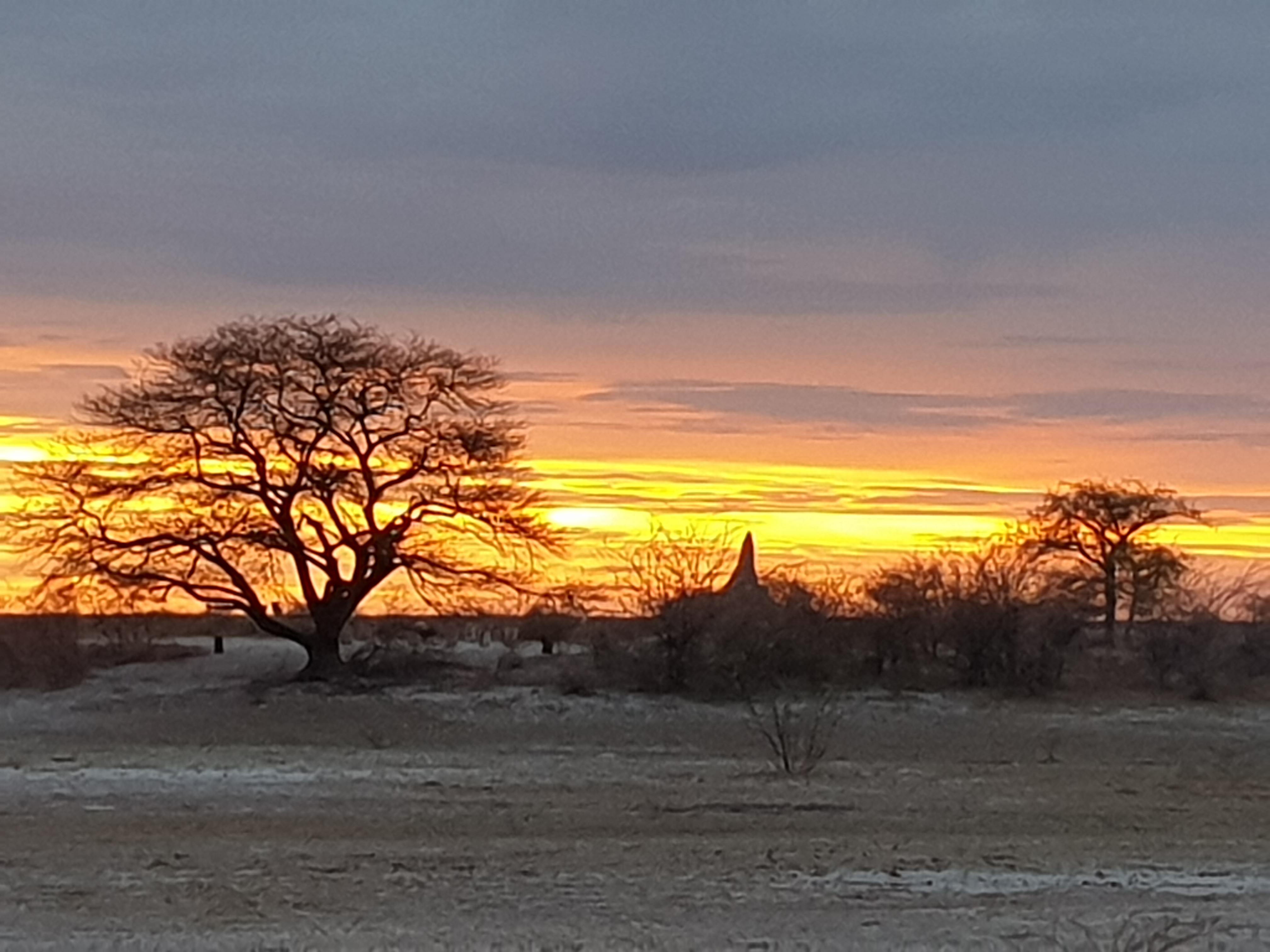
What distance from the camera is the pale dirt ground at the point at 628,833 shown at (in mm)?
14969

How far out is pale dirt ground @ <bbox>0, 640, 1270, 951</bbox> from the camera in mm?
14969

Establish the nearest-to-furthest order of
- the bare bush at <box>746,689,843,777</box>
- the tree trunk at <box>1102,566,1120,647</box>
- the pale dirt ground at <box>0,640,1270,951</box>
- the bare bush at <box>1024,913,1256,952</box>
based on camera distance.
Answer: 1. the bare bush at <box>1024,913,1256,952</box>
2. the pale dirt ground at <box>0,640,1270,951</box>
3. the bare bush at <box>746,689,843,777</box>
4. the tree trunk at <box>1102,566,1120,647</box>

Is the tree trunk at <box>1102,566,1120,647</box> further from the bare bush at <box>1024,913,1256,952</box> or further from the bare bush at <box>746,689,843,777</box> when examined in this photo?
the bare bush at <box>1024,913,1256,952</box>

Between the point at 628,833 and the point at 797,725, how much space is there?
51.5 ft

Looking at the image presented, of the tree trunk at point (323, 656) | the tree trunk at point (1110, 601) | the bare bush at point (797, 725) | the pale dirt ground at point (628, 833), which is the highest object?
the tree trunk at point (1110, 601)

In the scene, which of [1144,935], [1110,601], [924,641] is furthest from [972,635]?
[1144,935]

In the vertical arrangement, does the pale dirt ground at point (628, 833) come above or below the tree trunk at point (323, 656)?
below

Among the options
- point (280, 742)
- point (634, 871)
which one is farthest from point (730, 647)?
point (634, 871)

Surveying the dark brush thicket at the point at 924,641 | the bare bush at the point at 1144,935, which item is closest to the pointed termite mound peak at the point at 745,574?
the dark brush thicket at the point at 924,641

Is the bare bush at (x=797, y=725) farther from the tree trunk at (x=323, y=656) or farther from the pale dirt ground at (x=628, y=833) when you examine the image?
the tree trunk at (x=323, y=656)

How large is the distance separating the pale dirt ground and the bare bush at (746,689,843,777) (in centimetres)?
55

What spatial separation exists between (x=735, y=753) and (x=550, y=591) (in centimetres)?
1292

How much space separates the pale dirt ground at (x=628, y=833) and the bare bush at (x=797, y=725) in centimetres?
55

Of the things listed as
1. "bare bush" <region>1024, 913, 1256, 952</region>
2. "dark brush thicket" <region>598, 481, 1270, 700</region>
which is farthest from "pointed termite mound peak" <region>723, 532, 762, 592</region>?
"bare bush" <region>1024, 913, 1256, 952</region>
